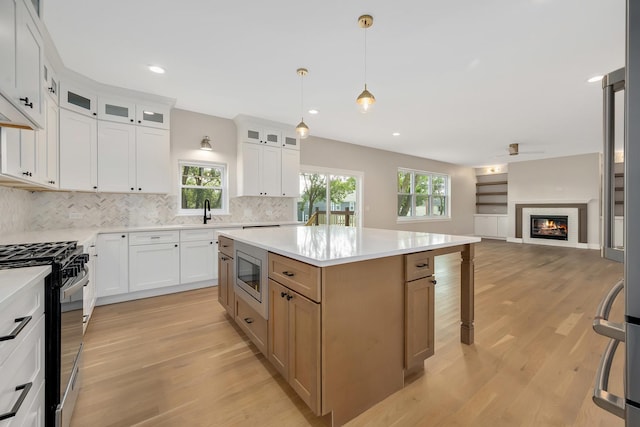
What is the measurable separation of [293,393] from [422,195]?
25.1ft

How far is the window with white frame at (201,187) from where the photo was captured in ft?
14.4

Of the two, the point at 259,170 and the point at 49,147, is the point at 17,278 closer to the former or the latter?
the point at 49,147

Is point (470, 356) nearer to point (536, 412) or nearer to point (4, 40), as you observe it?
point (536, 412)

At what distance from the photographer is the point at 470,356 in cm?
217

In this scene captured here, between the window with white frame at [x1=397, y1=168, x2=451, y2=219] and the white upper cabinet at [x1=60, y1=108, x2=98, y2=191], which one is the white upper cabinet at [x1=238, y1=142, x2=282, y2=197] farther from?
the window with white frame at [x1=397, y1=168, x2=451, y2=219]

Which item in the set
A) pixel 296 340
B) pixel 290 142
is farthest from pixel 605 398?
pixel 290 142

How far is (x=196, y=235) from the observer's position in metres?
3.88

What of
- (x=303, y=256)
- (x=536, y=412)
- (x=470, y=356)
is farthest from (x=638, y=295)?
(x=470, y=356)

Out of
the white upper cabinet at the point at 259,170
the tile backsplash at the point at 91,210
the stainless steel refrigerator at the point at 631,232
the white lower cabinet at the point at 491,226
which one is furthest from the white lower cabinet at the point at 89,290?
the white lower cabinet at the point at 491,226

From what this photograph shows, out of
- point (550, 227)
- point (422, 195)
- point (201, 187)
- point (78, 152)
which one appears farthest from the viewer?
point (422, 195)

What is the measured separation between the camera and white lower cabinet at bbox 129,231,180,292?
343 cm

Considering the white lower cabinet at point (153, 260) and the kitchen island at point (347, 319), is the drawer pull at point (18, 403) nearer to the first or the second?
the kitchen island at point (347, 319)

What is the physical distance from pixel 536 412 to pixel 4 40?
3.39 m

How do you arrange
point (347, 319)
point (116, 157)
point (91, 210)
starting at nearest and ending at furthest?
point (347, 319), point (116, 157), point (91, 210)
